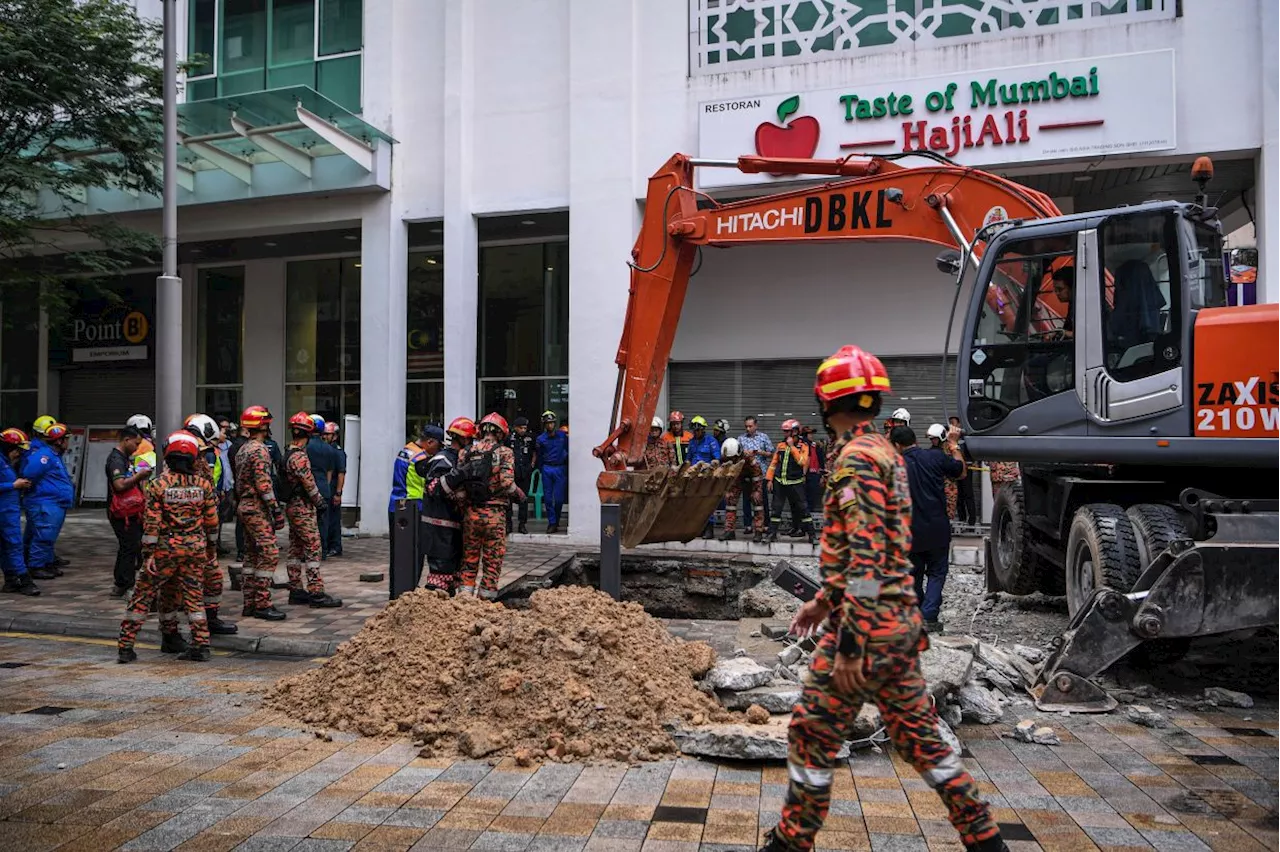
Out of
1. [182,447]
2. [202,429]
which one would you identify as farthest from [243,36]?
A: [182,447]

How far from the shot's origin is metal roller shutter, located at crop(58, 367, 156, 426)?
21188 millimetres

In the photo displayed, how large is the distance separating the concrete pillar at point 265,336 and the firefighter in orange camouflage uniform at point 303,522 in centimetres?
1088

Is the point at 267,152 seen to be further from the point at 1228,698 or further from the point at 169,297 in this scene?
the point at 1228,698

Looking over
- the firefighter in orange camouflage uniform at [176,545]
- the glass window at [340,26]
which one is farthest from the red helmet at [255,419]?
the glass window at [340,26]

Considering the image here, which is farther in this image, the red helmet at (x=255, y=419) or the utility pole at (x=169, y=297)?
the utility pole at (x=169, y=297)

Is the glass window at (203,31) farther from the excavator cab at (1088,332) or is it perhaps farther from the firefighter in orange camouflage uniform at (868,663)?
the firefighter in orange camouflage uniform at (868,663)

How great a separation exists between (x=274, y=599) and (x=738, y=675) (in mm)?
6154

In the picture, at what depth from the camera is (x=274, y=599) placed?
10055 millimetres

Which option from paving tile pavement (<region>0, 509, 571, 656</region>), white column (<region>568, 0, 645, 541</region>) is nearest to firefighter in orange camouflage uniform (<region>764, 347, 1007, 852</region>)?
paving tile pavement (<region>0, 509, 571, 656</region>)

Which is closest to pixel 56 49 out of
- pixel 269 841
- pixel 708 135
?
pixel 708 135

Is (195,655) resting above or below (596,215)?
below

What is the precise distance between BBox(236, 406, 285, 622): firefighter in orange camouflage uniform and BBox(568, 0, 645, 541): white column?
20.2ft

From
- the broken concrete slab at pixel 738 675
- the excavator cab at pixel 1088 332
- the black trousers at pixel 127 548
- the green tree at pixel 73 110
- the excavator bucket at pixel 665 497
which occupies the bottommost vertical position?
the broken concrete slab at pixel 738 675

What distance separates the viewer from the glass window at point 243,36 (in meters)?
17.2
